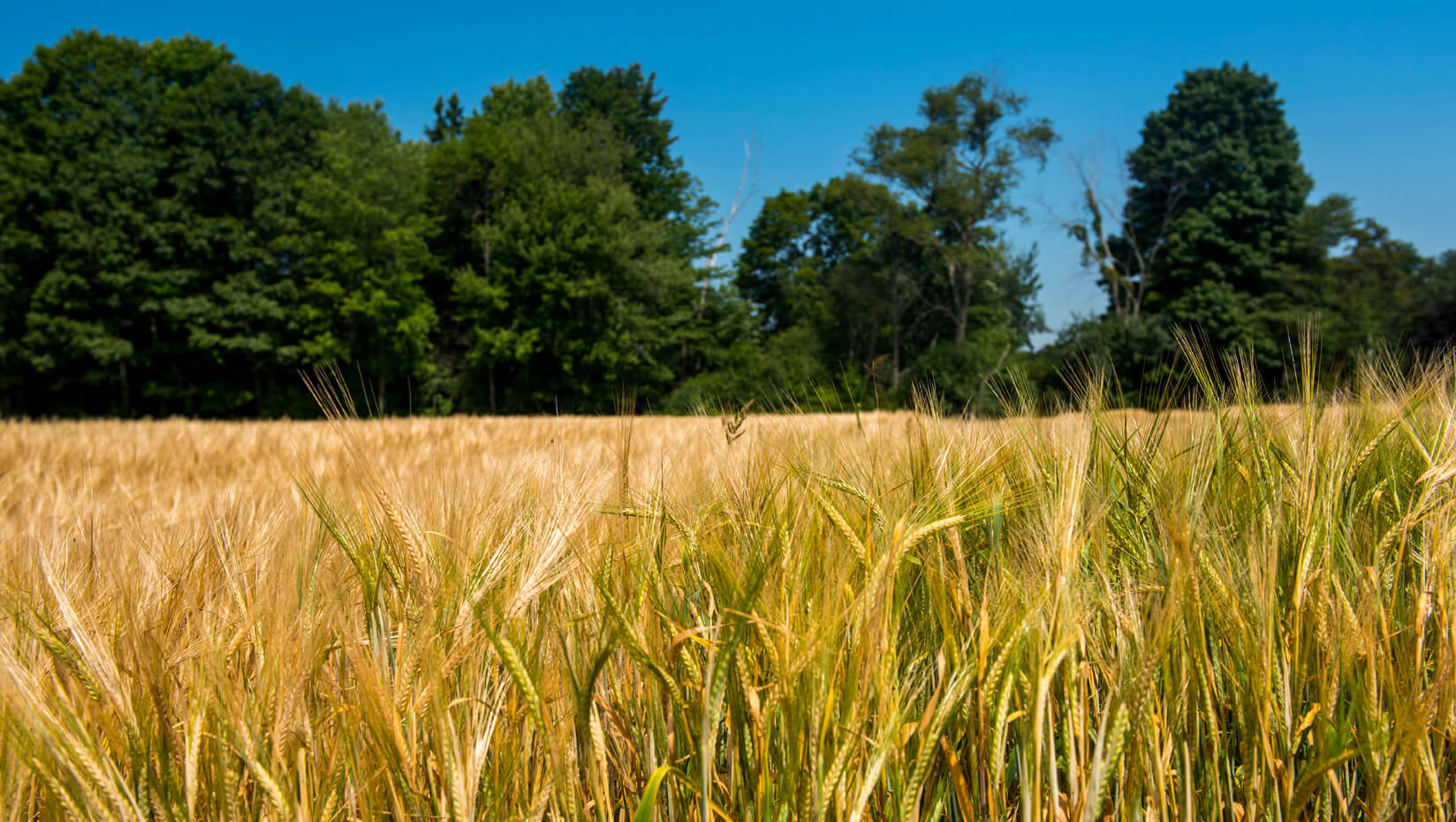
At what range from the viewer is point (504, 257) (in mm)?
28359

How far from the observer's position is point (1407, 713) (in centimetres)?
90

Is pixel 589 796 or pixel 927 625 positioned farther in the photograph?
pixel 927 625

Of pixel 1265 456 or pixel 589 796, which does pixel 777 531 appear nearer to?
pixel 589 796

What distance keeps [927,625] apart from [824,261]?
130ft

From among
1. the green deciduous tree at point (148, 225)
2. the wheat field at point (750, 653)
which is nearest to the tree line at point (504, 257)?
the green deciduous tree at point (148, 225)

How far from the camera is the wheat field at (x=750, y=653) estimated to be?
0.76 metres

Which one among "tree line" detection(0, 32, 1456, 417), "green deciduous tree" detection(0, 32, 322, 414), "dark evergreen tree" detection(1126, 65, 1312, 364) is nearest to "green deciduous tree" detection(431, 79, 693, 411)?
"tree line" detection(0, 32, 1456, 417)

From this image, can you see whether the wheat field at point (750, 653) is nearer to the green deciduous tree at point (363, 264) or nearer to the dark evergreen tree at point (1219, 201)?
the green deciduous tree at point (363, 264)

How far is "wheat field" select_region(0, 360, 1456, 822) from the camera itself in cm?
76

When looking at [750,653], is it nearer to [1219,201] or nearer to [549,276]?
[549,276]

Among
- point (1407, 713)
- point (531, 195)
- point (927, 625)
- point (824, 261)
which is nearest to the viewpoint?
point (1407, 713)

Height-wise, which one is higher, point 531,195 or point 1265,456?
point 531,195

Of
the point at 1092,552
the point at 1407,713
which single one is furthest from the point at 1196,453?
the point at 1407,713

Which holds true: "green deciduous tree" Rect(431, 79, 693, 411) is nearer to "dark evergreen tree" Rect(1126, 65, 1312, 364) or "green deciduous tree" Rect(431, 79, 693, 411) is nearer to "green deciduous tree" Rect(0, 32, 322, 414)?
"green deciduous tree" Rect(0, 32, 322, 414)
